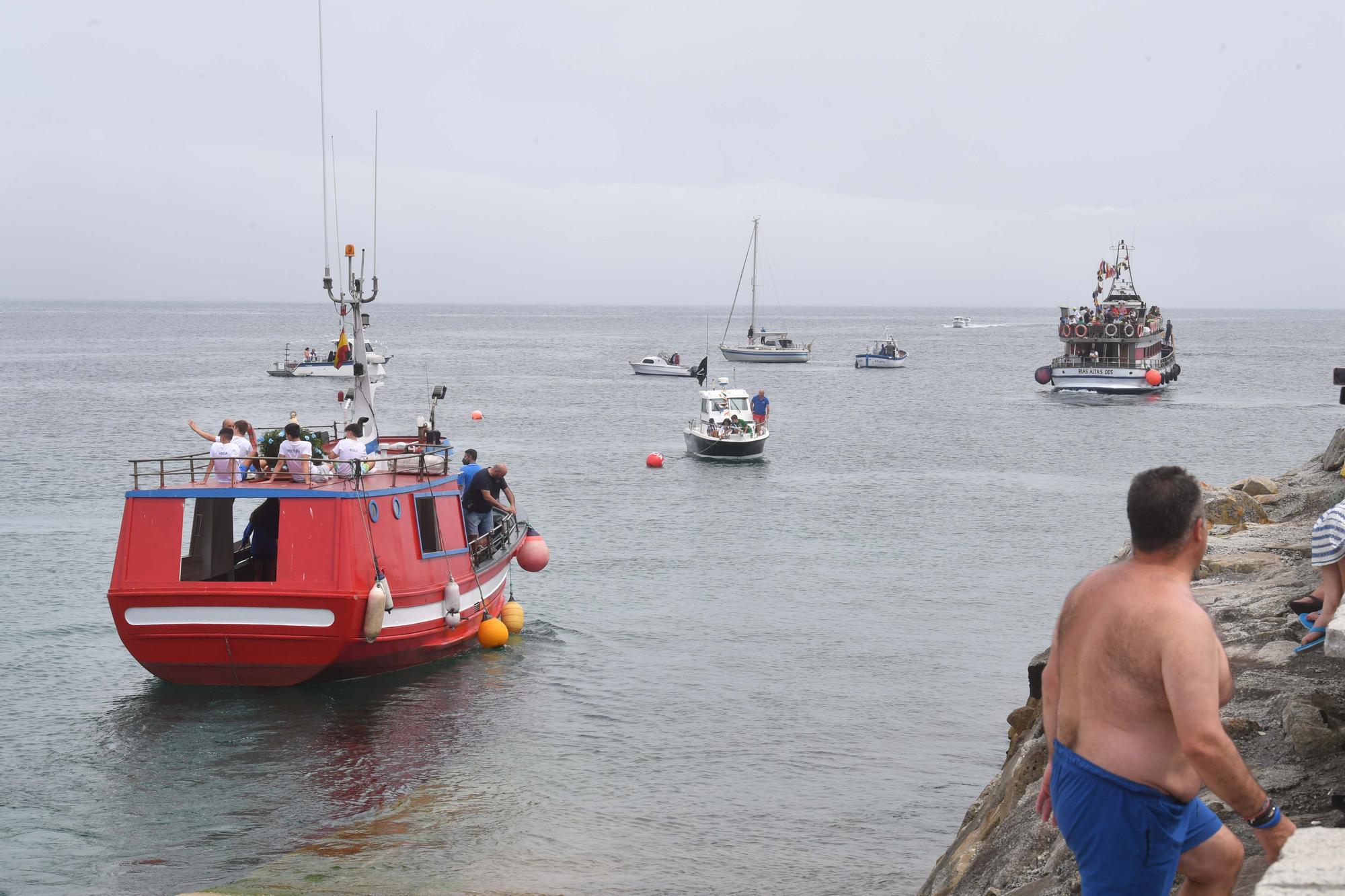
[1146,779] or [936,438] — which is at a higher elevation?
[1146,779]

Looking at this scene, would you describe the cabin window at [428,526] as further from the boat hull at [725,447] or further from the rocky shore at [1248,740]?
the boat hull at [725,447]

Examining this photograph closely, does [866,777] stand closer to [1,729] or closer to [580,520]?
[1,729]

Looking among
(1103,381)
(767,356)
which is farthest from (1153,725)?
(767,356)

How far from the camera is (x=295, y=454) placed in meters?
17.1

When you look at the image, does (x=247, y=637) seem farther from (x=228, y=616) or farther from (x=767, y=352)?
(x=767, y=352)

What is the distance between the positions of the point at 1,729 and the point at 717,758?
30.1 feet

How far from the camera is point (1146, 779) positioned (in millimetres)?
4336

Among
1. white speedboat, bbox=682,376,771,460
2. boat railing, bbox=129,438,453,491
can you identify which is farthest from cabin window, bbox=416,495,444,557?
white speedboat, bbox=682,376,771,460

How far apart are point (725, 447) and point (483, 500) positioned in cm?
2462

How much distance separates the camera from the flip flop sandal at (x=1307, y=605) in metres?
8.88

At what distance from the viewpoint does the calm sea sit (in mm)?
12367

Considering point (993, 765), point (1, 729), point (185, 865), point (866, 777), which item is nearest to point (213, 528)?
point (1, 729)

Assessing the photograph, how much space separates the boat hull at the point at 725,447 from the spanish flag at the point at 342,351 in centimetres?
2487

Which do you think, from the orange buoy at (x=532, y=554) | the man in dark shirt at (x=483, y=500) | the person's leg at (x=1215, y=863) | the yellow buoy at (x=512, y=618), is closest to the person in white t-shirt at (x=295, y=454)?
the man in dark shirt at (x=483, y=500)
